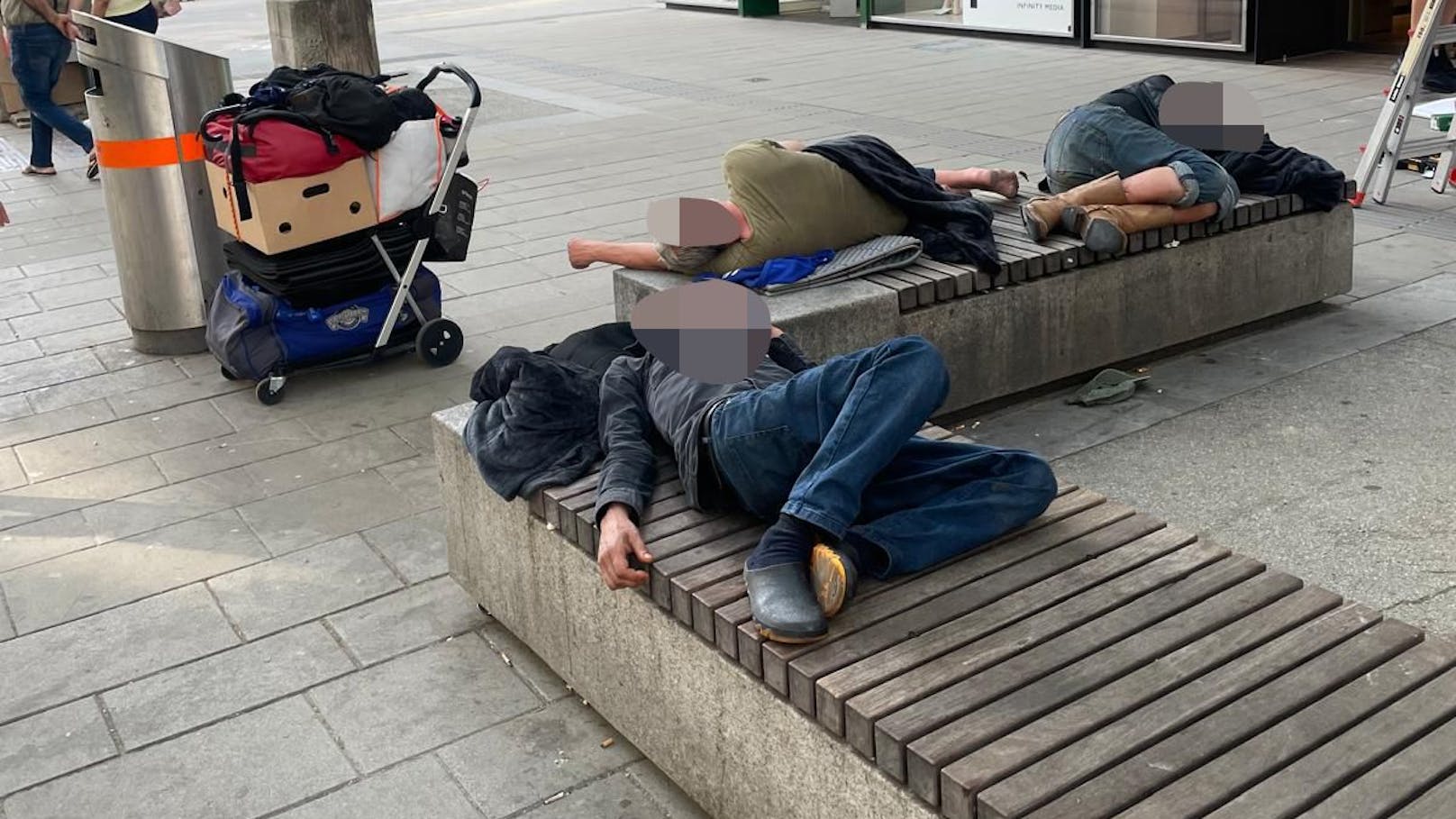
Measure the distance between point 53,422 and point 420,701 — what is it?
9.30 ft

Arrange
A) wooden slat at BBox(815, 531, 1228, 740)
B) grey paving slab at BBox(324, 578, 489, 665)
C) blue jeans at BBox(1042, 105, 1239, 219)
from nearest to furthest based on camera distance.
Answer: wooden slat at BBox(815, 531, 1228, 740) → grey paving slab at BBox(324, 578, 489, 665) → blue jeans at BBox(1042, 105, 1239, 219)

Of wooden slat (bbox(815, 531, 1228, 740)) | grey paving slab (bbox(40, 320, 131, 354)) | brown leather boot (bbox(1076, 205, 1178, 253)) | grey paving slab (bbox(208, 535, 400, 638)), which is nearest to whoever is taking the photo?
wooden slat (bbox(815, 531, 1228, 740))

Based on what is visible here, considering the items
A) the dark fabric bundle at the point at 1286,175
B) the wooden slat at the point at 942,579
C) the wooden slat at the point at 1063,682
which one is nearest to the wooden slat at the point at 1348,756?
the wooden slat at the point at 1063,682

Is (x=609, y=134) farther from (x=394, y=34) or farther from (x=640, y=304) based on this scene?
(x=394, y=34)

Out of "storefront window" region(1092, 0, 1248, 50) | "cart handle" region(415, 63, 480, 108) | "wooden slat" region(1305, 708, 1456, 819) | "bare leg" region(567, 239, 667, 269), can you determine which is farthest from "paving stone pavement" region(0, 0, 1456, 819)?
"storefront window" region(1092, 0, 1248, 50)

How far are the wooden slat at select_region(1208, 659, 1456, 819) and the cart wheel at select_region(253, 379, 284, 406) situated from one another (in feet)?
14.0

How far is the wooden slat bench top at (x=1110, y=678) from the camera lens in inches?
89.1

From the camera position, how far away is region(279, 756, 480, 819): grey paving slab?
10.3 ft

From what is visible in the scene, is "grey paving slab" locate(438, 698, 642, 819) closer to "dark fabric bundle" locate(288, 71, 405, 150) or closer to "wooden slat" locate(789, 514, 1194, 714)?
"wooden slat" locate(789, 514, 1194, 714)

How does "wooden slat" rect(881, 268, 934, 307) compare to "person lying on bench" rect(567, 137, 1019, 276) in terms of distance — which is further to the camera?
"person lying on bench" rect(567, 137, 1019, 276)

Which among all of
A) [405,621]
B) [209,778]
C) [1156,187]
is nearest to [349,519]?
[405,621]

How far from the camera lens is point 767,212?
5.09m

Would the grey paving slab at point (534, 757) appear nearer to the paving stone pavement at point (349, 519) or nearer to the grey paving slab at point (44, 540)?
the paving stone pavement at point (349, 519)

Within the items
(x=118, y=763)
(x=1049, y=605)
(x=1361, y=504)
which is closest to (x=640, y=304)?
(x=1049, y=605)
